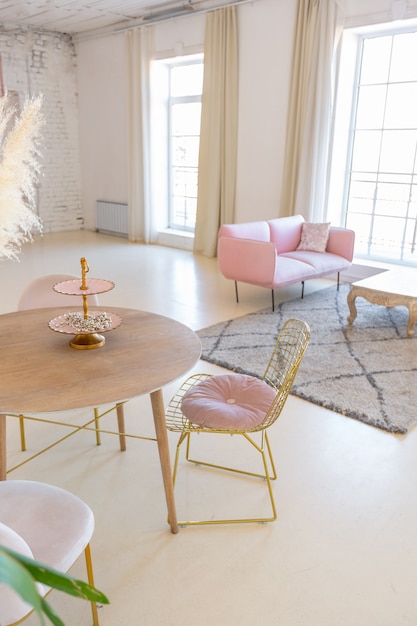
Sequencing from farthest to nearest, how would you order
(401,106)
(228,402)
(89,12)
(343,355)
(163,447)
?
(89,12)
(401,106)
(343,355)
(228,402)
(163,447)

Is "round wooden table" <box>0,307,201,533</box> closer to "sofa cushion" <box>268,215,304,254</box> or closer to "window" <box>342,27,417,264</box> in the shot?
"sofa cushion" <box>268,215,304,254</box>

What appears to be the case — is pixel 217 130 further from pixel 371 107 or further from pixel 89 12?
pixel 89 12

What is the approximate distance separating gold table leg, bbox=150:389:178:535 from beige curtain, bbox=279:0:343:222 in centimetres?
441

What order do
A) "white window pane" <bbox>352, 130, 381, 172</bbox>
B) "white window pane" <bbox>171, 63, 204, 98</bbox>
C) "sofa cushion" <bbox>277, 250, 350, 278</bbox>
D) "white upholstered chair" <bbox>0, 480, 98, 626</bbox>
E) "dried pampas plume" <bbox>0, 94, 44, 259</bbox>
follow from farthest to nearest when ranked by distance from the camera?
"white window pane" <bbox>171, 63, 204, 98</bbox>
"white window pane" <bbox>352, 130, 381, 172</bbox>
"sofa cushion" <bbox>277, 250, 350, 278</bbox>
"white upholstered chair" <bbox>0, 480, 98, 626</bbox>
"dried pampas plume" <bbox>0, 94, 44, 259</bbox>

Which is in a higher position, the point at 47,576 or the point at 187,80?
the point at 187,80

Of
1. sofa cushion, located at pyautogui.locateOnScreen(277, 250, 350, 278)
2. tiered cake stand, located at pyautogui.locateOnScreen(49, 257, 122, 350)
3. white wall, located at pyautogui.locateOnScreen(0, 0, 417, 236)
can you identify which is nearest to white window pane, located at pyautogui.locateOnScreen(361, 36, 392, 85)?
white wall, located at pyautogui.locateOnScreen(0, 0, 417, 236)

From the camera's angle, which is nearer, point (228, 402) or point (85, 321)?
point (85, 321)

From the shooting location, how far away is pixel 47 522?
1.42 metres

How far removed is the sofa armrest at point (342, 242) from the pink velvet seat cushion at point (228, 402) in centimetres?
339

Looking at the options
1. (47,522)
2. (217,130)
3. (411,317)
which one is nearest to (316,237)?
(411,317)

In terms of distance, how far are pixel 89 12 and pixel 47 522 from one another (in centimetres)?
748

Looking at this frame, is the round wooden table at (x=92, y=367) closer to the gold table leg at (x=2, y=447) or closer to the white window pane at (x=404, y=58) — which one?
the gold table leg at (x=2, y=447)

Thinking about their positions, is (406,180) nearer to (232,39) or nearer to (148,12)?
(232,39)

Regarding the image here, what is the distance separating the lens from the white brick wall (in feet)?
26.3
